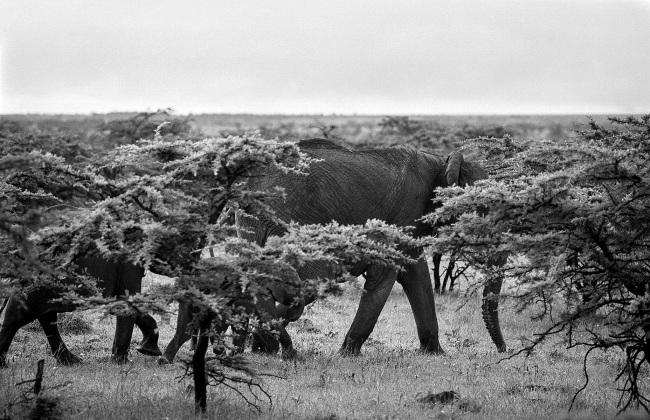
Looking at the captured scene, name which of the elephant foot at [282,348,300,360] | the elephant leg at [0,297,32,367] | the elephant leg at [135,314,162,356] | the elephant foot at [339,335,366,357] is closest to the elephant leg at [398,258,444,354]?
the elephant foot at [339,335,366,357]

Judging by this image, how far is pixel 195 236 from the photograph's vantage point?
27.1 feet

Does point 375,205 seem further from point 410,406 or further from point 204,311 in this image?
point 204,311

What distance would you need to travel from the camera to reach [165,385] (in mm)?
9844

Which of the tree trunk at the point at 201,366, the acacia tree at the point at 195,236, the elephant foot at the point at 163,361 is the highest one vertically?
the acacia tree at the point at 195,236

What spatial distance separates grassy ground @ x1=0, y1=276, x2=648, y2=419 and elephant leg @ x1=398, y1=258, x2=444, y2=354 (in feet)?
0.75

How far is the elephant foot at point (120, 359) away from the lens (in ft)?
37.2

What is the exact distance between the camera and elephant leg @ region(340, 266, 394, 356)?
12578 millimetres

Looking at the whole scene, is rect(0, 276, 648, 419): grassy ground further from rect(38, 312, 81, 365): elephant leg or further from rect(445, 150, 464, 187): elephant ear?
rect(445, 150, 464, 187): elephant ear

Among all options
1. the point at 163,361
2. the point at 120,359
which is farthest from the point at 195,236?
the point at 120,359

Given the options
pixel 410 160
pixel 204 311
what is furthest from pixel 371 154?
pixel 204 311

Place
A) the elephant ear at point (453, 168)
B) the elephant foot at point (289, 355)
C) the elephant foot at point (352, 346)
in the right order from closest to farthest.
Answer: the elephant foot at point (289, 355)
the elephant foot at point (352, 346)
the elephant ear at point (453, 168)

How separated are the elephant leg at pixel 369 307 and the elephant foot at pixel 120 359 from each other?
267 cm

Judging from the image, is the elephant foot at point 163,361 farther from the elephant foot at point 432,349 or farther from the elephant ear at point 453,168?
the elephant ear at point 453,168

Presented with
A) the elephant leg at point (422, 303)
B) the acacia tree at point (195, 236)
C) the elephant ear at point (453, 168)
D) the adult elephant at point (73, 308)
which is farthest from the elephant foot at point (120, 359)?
the elephant ear at point (453, 168)
